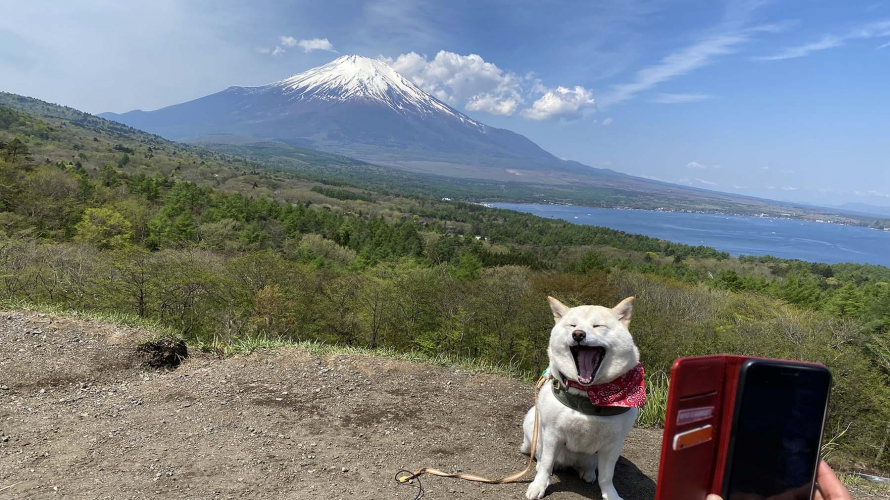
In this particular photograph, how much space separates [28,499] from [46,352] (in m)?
3.28

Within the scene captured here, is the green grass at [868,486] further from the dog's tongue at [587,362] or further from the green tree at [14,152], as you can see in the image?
the green tree at [14,152]

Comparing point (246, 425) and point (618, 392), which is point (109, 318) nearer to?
point (246, 425)

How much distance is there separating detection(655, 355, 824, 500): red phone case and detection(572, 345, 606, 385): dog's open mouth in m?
0.97

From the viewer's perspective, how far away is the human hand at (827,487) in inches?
79.3

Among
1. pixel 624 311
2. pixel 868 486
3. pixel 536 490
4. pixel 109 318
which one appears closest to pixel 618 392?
pixel 624 311

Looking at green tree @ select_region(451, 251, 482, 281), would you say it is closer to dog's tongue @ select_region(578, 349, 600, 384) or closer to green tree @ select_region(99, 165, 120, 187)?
dog's tongue @ select_region(578, 349, 600, 384)

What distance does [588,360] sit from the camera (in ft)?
9.44

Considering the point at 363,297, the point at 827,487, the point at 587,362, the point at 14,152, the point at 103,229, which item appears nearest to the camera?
the point at 827,487

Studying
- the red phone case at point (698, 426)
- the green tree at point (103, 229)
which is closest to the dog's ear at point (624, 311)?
the red phone case at point (698, 426)

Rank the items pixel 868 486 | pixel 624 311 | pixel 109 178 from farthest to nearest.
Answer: pixel 109 178
pixel 868 486
pixel 624 311

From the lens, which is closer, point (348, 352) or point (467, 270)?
point (348, 352)

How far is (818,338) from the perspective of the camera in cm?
2017

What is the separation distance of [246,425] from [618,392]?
12.0 feet

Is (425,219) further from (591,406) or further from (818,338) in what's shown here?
(591,406)
